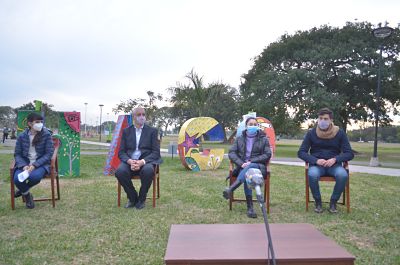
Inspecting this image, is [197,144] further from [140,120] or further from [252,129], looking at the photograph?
[252,129]

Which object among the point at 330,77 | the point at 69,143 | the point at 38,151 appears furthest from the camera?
the point at 330,77

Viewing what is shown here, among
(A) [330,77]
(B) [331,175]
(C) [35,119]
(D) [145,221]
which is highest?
(A) [330,77]

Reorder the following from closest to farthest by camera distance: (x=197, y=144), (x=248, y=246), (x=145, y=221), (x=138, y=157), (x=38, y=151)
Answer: (x=248, y=246)
(x=145, y=221)
(x=38, y=151)
(x=138, y=157)
(x=197, y=144)

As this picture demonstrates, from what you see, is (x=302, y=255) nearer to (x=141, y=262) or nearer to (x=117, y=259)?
(x=141, y=262)

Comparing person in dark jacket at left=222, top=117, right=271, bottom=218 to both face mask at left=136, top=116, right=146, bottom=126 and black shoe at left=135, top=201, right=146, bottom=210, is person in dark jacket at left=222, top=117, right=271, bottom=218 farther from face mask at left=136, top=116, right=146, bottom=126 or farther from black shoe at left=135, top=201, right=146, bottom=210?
face mask at left=136, top=116, right=146, bottom=126

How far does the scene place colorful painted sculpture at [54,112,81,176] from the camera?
8797 millimetres

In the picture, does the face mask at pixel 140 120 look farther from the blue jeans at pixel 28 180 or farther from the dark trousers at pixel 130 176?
the blue jeans at pixel 28 180

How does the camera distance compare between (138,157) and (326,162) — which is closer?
(326,162)

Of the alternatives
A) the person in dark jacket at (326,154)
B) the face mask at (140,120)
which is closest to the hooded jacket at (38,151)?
the face mask at (140,120)

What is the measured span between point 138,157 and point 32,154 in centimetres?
163

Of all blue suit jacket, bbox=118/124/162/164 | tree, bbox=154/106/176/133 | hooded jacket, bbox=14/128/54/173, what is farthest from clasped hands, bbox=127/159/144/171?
tree, bbox=154/106/176/133

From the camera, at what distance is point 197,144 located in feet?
35.7

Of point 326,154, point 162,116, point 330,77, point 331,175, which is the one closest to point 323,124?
point 326,154

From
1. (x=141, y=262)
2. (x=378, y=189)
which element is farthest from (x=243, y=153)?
(x=378, y=189)
